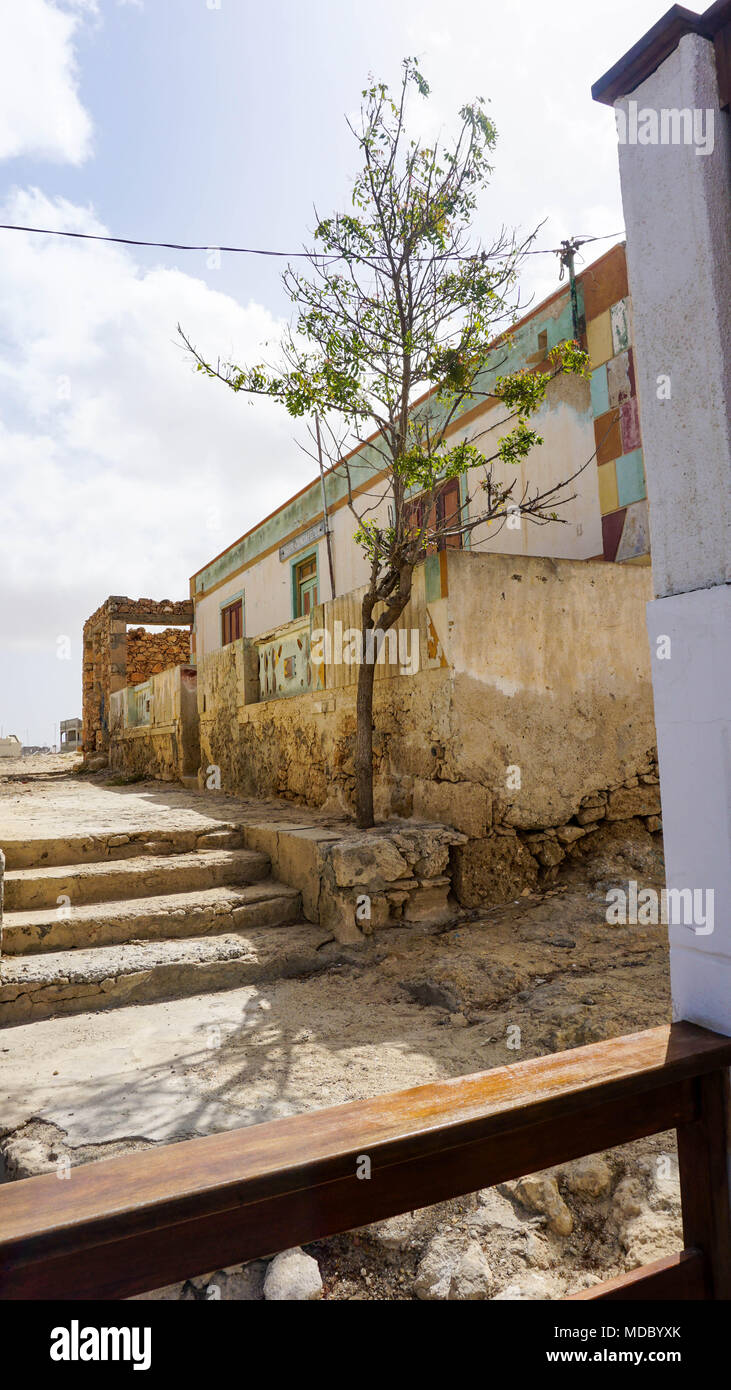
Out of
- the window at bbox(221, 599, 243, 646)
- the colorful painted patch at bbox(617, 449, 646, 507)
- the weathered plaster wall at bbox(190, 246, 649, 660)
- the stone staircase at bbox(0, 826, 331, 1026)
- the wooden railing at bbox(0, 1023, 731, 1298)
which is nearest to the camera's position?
the wooden railing at bbox(0, 1023, 731, 1298)

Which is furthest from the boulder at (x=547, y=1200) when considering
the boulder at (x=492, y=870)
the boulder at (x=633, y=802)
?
the boulder at (x=633, y=802)

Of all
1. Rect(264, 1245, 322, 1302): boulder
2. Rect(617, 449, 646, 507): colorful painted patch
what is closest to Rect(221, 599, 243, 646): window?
Rect(617, 449, 646, 507): colorful painted patch

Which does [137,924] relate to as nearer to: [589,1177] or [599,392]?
[589,1177]

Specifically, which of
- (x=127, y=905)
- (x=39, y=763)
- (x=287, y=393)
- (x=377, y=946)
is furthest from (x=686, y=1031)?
(x=39, y=763)

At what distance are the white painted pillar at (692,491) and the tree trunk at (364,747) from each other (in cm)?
366

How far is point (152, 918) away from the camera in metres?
4.46

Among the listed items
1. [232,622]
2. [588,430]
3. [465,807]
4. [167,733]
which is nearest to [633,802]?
[465,807]

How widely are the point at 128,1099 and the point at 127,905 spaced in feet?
6.18

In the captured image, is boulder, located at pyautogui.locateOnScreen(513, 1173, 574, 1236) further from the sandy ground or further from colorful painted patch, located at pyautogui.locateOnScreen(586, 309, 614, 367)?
colorful painted patch, located at pyautogui.locateOnScreen(586, 309, 614, 367)

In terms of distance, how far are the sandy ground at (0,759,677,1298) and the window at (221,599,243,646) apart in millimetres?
10920

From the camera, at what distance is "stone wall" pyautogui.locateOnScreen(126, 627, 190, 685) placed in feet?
54.6

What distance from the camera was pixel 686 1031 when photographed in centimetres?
137

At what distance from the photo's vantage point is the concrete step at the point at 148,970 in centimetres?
376
